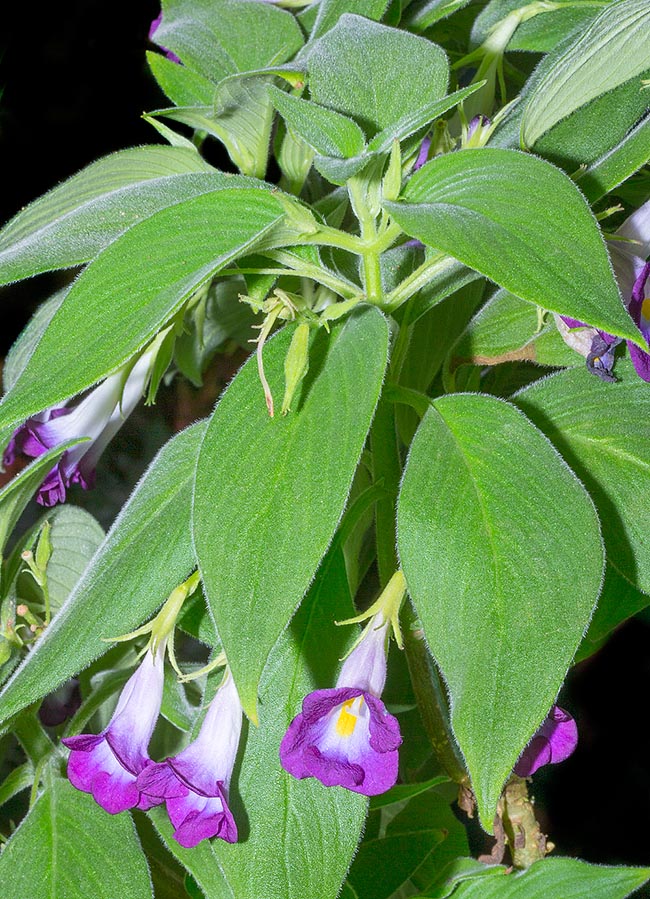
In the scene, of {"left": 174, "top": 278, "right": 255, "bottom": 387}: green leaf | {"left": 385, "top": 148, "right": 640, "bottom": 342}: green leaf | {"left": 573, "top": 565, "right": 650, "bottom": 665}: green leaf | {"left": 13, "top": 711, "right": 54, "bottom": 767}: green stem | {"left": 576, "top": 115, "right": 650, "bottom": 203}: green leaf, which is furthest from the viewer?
{"left": 174, "top": 278, "right": 255, "bottom": 387}: green leaf

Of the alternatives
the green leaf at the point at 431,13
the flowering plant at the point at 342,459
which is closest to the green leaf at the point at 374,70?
the flowering plant at the point at 342,459

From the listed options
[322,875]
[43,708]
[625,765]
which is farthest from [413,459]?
[625,765]

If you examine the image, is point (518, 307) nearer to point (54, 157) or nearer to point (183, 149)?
point (183, 149)

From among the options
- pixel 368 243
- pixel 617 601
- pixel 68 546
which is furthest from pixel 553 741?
pixel 68 546

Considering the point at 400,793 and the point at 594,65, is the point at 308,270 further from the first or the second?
the point at 400,793

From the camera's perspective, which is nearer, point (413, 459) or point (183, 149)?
point (413, 459)

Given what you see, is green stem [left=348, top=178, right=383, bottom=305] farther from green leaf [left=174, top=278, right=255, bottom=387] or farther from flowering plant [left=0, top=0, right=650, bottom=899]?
green leaf [left=174, top=278, right=255, bottom=387]

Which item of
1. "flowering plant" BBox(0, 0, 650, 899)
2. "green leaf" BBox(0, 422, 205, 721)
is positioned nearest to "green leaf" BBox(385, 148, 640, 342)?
"flowering plant" BBox(0, 0, 650, 899)
